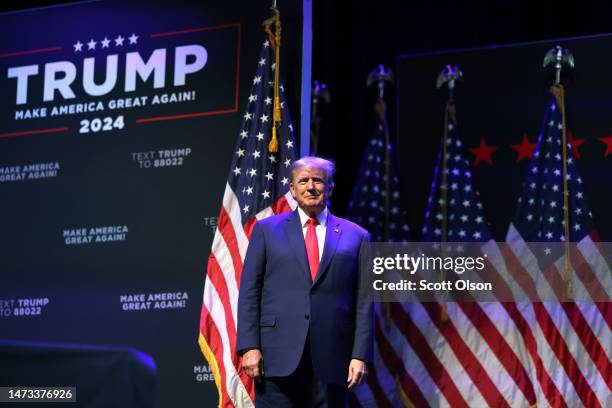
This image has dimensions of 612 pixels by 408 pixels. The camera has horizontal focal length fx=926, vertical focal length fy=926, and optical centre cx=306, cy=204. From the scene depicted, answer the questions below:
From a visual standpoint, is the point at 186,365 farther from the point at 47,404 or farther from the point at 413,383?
the point at 47,404

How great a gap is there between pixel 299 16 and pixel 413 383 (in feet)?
6.89

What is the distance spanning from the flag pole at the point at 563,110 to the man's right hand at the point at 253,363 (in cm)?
202

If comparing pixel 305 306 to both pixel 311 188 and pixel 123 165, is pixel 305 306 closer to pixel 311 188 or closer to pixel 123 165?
pixel 311 188

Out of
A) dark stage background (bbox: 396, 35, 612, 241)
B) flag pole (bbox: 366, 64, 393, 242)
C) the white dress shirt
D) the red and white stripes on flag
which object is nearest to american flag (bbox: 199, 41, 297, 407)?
the red and white stripes on flag

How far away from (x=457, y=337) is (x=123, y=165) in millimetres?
2046

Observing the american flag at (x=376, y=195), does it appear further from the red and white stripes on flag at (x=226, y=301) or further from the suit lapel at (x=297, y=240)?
the suit lapel at (x=297, y=240)

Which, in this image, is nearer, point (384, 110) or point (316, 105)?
point (384, 110)

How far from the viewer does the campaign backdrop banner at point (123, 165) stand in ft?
15.5

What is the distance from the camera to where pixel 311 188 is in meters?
3.55

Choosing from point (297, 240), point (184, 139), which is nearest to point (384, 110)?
point (184, 139)

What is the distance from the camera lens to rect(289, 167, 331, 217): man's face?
140 inches

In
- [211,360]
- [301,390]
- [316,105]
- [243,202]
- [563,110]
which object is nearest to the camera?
[301,390]

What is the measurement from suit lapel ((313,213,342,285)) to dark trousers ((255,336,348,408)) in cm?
26

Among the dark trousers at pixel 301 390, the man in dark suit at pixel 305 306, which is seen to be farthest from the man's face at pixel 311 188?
the dark trousers at pixel 301 390
